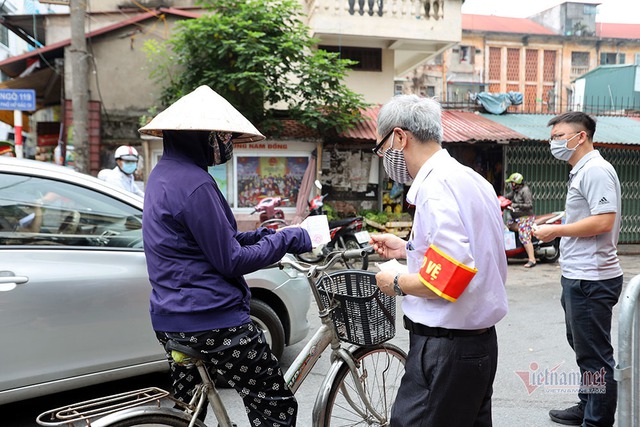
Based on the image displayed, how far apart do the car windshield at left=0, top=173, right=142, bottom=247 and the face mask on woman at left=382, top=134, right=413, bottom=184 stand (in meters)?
2.04

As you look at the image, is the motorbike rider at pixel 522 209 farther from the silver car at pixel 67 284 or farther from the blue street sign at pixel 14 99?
the blue street sign at pixel 14 99

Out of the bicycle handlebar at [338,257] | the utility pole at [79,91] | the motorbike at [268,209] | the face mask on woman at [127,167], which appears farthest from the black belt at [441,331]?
the motorbike at [268,209]

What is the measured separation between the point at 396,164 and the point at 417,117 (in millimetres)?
204

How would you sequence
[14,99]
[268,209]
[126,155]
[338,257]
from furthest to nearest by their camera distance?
[268,209] → [14,99] → [126,155] → [338,257]

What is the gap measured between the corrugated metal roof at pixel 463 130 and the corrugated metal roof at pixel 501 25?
861 inches

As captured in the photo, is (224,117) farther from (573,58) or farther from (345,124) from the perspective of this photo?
(573,58)

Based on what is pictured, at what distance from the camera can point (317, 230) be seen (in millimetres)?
2129

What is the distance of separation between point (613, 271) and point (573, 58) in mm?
34690

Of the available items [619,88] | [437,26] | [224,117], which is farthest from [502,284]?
[619,88]

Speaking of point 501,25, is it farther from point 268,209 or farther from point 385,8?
point 268,209

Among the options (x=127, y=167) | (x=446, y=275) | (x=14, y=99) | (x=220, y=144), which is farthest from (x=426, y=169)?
(x=14, y=99)

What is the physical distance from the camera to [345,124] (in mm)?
10234

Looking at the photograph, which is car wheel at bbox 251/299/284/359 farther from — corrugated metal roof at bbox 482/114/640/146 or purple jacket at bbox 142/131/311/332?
corrugated metal roof at bbox 482/114/640/146

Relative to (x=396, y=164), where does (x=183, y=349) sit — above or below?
below
